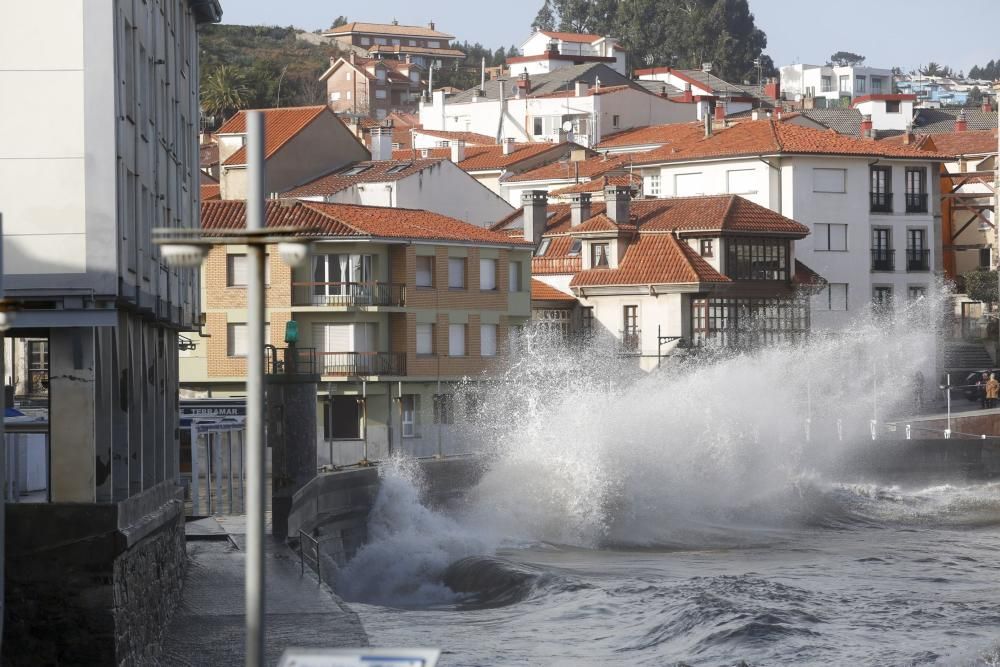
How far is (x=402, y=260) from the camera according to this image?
182 feet

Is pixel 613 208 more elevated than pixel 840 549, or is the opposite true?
pixel 613 208

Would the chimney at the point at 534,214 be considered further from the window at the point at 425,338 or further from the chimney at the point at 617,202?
the window at the point at 425,338

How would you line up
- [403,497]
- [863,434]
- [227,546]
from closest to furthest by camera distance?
[227,546]
[403,497]
[863,434]

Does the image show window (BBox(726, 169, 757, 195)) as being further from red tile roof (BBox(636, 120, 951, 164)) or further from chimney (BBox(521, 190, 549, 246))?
chimney (BBox(521, 190, 549, 246))

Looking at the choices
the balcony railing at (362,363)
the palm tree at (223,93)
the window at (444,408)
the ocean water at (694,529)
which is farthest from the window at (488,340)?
the palm tree at (223,93)

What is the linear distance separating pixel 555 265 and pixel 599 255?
1.92m

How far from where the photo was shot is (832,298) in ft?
230

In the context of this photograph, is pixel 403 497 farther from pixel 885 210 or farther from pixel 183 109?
pixel 885 210

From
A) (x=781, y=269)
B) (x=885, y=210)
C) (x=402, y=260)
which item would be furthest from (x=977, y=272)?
(x=402, y=260)

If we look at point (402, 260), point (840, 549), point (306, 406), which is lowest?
point (840, 549)

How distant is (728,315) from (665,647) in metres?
39.9

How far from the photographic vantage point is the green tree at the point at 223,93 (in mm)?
108688

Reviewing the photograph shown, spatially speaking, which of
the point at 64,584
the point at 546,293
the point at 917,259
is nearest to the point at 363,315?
the point at 546,293

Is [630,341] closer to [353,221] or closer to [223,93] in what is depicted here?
[353,221]
